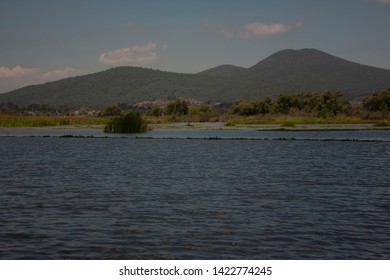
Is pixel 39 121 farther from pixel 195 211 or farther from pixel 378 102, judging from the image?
pixel 195 211

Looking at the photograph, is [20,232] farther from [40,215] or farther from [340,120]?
[340,120]

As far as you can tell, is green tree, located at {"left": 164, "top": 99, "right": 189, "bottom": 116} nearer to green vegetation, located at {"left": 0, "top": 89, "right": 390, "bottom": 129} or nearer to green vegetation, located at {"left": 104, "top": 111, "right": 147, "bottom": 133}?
green vegetation, located at {"left": 0, "top": 89, "right": 390, "bottom": 129}

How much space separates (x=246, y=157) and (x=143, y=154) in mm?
8353

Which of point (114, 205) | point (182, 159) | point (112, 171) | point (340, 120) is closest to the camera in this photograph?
point (114, 205)

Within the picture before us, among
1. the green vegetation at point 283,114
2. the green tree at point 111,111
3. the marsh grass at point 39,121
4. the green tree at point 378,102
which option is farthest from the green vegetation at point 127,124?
the green tree at point 378,102

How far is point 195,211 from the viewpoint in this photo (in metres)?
17.8

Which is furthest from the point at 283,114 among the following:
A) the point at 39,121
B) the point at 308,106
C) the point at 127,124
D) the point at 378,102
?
the point at 127,124

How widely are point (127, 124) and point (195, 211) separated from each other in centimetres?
5831

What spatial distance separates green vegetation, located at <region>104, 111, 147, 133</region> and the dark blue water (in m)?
39.7

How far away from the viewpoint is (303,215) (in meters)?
17.3

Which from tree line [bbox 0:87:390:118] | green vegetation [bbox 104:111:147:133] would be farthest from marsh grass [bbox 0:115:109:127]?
green vegetation [bbox 104:111:147:133]
